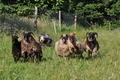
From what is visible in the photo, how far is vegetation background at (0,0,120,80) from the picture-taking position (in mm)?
5707

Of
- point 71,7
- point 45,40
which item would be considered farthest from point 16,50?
point 71,7

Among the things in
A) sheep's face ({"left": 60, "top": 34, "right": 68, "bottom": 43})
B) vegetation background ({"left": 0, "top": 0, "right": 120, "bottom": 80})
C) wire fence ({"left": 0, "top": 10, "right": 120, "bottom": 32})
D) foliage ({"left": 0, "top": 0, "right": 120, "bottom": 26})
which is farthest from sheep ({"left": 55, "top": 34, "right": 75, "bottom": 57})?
foliage ({"left": 0, "top": 0, "right": 120, "bottom": 26})

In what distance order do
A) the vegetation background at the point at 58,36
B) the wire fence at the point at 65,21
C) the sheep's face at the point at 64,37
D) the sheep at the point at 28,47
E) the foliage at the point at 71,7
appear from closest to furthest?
the vegetation background at the point at 58,36 < the sheep at the point at 28,47 < the sheep's face at the point at 64,37 < the wire fence at the point at 65,21 < the foliage at the point at 71,7

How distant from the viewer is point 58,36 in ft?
50.0

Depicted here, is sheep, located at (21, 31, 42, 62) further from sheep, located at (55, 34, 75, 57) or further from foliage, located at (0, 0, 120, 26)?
foliage, located at (0, 0, 120, 26)

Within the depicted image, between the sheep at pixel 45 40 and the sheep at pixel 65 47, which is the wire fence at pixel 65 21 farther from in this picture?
the sheep at pixel 65 47

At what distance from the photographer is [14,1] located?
2023 cm

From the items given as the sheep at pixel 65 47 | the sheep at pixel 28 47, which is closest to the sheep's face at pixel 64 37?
the sheep at pixel 65 47

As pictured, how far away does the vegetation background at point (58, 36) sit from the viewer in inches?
225

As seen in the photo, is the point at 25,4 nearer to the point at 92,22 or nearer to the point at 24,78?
the point at 92,22

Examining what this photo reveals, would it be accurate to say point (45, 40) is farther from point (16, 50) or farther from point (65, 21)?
point (65, 21)

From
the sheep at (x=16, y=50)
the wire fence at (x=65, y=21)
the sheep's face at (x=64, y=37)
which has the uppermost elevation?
the sheep's face at (x=64, y=37)

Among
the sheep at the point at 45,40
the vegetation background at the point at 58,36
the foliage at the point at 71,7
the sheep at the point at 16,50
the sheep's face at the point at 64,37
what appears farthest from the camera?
the foliage at the point at 71,7

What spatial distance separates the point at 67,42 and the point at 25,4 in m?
12.3
